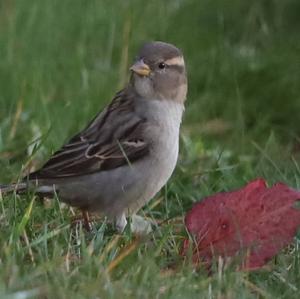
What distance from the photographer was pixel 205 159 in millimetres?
6629

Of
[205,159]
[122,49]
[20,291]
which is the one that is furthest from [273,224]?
[122,49]

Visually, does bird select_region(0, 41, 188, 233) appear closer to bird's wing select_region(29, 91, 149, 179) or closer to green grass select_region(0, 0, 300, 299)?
bird's wing select_region(29, 91, 149, 179)

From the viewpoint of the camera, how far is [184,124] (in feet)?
25.7

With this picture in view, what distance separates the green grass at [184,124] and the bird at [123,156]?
12cm

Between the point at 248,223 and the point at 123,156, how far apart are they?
2.80 feet

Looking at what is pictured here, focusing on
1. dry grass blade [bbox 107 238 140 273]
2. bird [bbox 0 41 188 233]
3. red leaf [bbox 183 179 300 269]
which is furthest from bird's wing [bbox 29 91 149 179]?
dry grass blade [bbox 107 238 140 273]

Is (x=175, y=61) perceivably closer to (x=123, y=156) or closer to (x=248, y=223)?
(x=123, y=156)

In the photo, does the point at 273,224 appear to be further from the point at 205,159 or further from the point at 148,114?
the point at 205,159

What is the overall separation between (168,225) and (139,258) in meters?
0.56

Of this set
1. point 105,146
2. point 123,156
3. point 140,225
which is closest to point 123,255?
point 140,225

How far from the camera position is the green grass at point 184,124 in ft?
14.2

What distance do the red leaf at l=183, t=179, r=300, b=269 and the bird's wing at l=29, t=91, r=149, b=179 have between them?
25.7 inches

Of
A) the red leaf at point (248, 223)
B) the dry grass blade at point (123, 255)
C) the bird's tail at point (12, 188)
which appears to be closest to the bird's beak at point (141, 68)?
the bird's tail at point (12, 188)

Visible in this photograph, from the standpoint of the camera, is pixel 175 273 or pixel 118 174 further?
pixel 118 174
